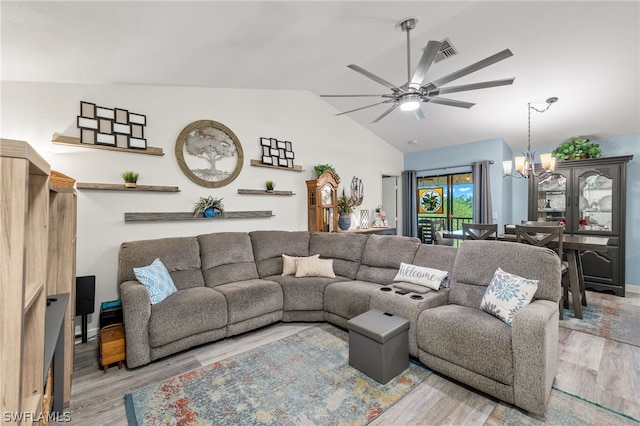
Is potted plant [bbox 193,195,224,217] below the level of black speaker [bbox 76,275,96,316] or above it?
above

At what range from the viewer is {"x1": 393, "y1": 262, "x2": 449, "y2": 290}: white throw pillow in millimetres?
2762

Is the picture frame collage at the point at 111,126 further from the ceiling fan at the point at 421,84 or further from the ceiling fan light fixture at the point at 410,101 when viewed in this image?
the ceiling fan light fixture at the point at 410,101

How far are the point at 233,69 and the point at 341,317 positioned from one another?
3.05 metres

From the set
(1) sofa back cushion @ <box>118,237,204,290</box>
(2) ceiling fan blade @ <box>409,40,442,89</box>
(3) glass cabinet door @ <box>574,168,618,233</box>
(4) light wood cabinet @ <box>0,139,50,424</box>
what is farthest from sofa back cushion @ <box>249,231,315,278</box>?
(3) glass cabinet door @ <box>574,168,618,233</box>

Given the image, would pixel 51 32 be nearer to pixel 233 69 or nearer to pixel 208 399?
pixel 233 69

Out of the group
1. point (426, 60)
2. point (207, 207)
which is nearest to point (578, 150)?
point (426, 60)

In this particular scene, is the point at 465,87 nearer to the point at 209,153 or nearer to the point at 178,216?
the point at 209,153

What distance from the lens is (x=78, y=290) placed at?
2.67 metres

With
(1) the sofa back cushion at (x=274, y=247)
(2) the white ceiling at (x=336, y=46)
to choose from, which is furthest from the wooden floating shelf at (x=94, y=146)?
(1) the sofa back cushion at (x=274, y=247)

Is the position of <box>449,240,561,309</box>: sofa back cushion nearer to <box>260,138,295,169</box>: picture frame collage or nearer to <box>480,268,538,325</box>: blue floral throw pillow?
<box>480,268,538,325</box>: blue floral throw pillow

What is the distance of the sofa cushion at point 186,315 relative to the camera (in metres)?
2.47

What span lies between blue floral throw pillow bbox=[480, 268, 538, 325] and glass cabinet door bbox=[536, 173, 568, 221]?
3.44 meters

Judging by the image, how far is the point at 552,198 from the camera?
4805 millimetres

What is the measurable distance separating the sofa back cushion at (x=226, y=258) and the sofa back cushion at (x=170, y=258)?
0.09m
